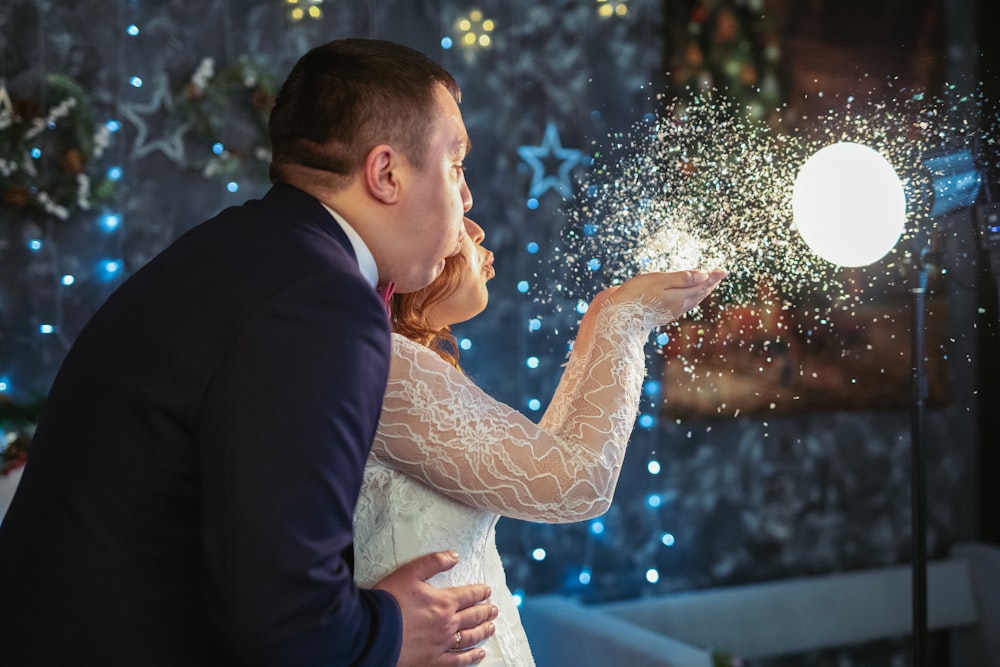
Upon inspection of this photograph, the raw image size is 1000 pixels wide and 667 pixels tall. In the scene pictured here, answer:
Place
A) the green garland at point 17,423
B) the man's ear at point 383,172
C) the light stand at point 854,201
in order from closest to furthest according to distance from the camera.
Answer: the man's ear at point 383,172 < the light stand at point 854,201 < the green garland at point 17,423

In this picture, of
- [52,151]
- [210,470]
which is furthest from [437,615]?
[52,151]

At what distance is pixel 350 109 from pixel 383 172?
0.27 feet

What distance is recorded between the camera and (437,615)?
121 centimetres

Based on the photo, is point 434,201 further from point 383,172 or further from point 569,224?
point 569,224

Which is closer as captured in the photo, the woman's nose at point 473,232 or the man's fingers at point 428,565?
the man's fingers at point 428,565

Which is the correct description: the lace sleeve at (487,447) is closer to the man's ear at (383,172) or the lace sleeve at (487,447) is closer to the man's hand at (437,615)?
the man's hand at (437,615)

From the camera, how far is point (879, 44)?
4.35 meters

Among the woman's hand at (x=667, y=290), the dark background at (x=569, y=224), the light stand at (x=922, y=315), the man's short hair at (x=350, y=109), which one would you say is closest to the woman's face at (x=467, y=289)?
the woman's hand at (x=667, y=290)

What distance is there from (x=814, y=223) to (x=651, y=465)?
210 centimetres

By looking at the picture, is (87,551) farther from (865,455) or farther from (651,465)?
(865,455)

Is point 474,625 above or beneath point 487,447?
beneath

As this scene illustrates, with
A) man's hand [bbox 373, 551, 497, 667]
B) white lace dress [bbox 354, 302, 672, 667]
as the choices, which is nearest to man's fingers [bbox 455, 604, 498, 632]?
man's hand [bbox 373, 551, 497, 667]

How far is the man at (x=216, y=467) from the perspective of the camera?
92 cm

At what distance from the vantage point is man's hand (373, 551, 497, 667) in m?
1.18
